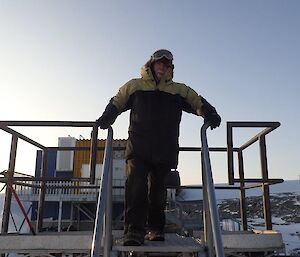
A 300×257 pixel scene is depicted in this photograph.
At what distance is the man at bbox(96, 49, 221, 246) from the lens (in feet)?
9.81

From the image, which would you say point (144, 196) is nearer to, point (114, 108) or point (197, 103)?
point (114, 108)

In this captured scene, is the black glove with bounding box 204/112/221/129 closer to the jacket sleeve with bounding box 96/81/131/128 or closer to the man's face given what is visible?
the man's face

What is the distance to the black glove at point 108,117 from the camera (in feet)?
9.74

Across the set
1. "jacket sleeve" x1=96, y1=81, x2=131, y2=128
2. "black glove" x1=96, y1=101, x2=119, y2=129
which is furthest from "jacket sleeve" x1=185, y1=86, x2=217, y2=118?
"black glove" x1=96, y1=101, x2=119, y2=129

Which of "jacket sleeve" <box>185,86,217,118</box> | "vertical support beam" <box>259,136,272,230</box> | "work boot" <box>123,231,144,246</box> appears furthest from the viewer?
"vertical support beam" <box>259,136,272,230</box>

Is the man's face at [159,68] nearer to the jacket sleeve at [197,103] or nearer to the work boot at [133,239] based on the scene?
the jacket sleeve at [197,103]

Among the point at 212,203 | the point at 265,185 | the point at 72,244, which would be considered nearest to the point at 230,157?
the point at 265,185

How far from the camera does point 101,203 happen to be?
2322mm

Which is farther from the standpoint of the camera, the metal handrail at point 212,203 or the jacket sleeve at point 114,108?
the jacket sleeve at point 114,108

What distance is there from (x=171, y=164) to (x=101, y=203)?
91 centimetres

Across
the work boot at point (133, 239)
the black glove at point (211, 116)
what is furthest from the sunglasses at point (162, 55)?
the work boot at point (133, 239)

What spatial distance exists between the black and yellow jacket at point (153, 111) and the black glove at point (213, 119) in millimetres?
77

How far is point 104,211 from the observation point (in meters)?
2.43

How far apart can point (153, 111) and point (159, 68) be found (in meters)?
0.38
